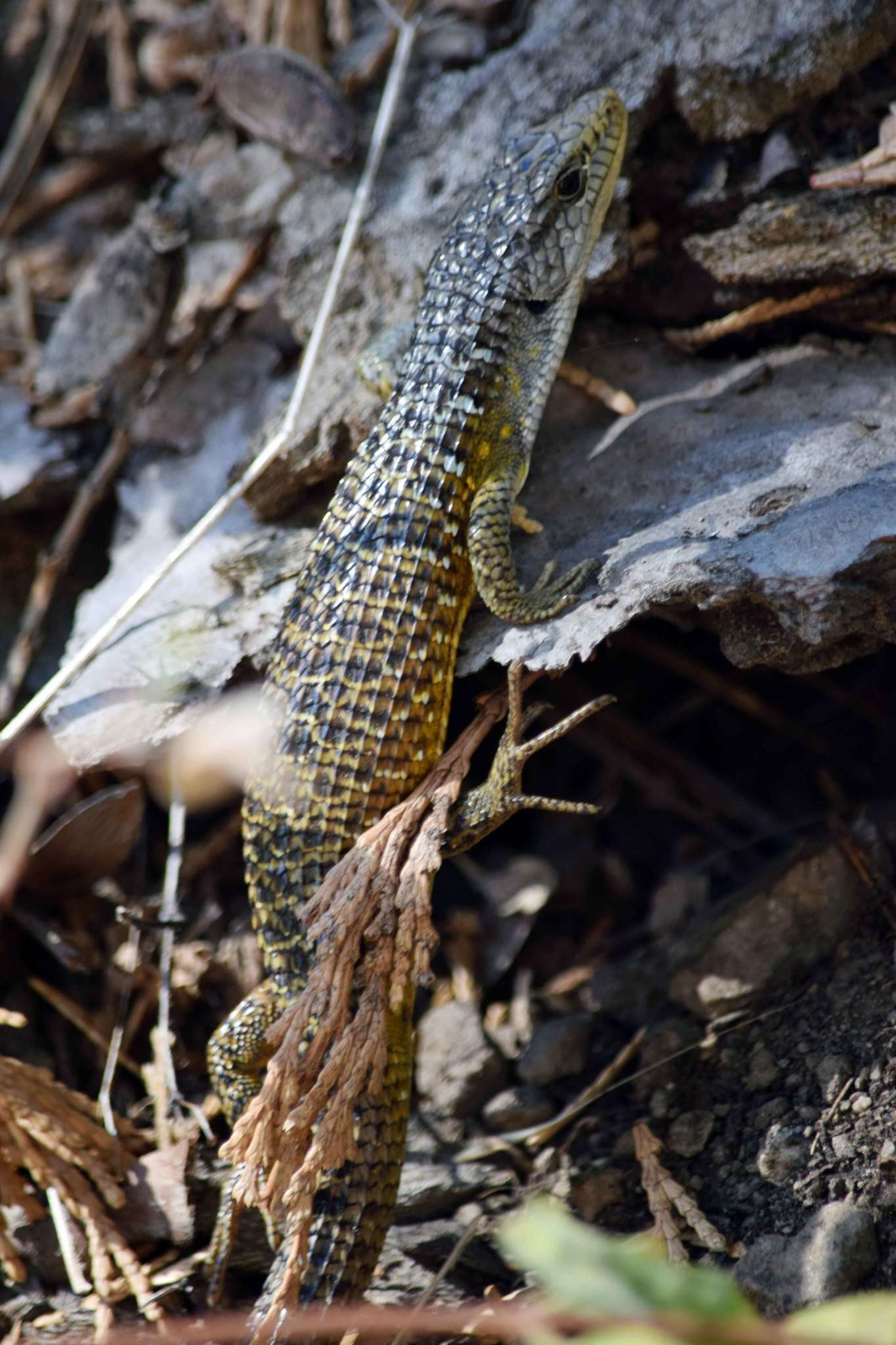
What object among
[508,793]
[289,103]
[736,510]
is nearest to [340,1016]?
[508,793]

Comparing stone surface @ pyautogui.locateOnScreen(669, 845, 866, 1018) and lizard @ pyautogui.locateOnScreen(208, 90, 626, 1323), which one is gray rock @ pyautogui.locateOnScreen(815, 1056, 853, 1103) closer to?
stone surface @ pyautogui.locateOnScreen(669, 845, 866, 1018)

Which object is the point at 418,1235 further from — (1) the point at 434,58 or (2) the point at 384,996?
(1) the point at 434,58

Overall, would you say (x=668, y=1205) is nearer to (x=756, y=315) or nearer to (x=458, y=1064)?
(x=458, y=1064)

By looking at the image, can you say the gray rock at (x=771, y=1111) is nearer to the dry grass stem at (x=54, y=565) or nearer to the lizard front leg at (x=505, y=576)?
the lizard front leg at (x=505, y=576)

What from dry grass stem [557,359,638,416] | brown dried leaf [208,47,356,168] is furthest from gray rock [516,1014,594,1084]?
brown dried leaf [208,47,356,168]

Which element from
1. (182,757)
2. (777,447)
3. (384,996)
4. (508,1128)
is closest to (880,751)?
(777,447)
